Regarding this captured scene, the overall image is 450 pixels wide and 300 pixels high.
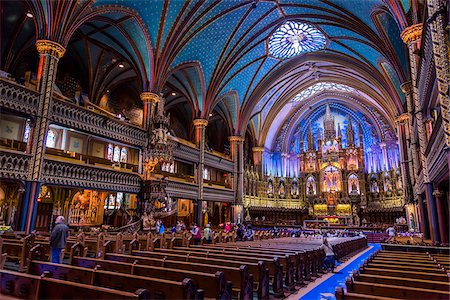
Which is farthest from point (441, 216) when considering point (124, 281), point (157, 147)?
point (157, 147)

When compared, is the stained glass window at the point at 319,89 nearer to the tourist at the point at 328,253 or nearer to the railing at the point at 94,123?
the railing at the point at 94,123

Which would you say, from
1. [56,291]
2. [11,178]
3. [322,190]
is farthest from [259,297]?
[322,190]

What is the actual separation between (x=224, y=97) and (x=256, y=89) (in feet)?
12.1

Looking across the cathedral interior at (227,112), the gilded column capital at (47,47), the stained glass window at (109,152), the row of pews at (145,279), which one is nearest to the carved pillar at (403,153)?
the cathedral interior at (227,112)

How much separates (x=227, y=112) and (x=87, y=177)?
18733 millimetres

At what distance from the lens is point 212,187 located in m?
27.5

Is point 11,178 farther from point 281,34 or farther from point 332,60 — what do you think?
point 332,60

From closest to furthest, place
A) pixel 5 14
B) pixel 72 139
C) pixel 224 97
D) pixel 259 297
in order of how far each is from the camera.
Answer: pixel 259 297, pixel 5 14, pixel 72 139, pixel 224 97

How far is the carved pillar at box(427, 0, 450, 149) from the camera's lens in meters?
7.72

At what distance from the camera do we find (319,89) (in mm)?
36781

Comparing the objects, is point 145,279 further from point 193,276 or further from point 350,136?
point 350,136

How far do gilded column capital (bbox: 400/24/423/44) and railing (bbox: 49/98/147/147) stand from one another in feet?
54.0

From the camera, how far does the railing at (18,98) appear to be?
1268 centimetres

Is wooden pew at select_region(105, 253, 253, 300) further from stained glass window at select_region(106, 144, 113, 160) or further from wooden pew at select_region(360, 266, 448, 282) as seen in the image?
stained glass window at select_region(106, 144, 113, 160)
